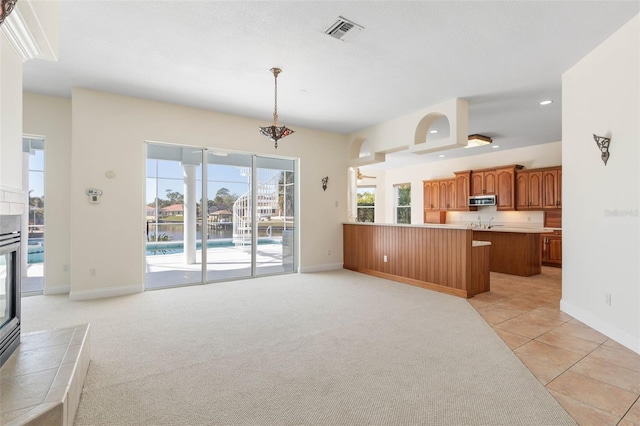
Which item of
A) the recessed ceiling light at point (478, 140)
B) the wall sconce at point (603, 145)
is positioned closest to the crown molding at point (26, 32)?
the wall sconce at point (603, 145)

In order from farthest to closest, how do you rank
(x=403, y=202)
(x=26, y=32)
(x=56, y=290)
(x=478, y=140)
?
1. (x=403, y=202)
2. (x=478, y=140)
3. (x=56, y=290)
4. (x=26, y=32)

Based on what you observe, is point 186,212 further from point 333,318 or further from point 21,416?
point 21,416

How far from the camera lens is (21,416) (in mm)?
1426

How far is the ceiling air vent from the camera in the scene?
2.83m

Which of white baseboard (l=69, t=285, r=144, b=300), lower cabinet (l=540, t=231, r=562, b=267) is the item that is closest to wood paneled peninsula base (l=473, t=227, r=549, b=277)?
lower cabinet (l=540, t=231, r=562, b=267)

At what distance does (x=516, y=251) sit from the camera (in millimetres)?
6121

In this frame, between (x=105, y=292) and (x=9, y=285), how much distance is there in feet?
8.28

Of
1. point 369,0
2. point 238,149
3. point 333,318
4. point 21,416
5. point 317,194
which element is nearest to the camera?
point 21,416

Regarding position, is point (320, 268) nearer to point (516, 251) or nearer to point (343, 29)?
point (516, 251)

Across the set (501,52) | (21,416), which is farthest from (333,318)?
(501,52)

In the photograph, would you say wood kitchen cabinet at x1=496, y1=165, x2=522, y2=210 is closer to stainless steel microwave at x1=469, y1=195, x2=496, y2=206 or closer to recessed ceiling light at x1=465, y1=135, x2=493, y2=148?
stainless steel microwave at x1=469, y1=195, x2=496, y2=206

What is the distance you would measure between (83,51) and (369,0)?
3056mm

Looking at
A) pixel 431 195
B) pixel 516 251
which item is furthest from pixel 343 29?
pixel 431 195

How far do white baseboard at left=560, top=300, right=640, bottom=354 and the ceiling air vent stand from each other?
3.71m
